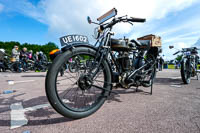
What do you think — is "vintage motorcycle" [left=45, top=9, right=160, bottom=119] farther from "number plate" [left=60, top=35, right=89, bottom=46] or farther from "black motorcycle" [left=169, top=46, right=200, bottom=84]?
"black motorcycle" [left=169, top=46, right=200, bottom=84]

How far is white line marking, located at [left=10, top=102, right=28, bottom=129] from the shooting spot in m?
1.28

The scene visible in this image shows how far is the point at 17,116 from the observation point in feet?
4.89

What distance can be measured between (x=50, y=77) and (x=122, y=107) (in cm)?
115

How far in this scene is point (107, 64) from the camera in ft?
5.44

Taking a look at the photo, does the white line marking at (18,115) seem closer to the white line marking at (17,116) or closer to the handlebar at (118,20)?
the white line marking at (17,116)

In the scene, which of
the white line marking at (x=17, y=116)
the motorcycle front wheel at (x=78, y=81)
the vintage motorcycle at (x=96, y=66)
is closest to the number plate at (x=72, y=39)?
the vintage motorcycle at (x=96, y=66)

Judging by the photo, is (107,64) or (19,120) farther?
(107,64)

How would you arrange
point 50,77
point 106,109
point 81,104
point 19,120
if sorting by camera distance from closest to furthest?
point 50,77, point 19,120, point 106,109, point 81,104

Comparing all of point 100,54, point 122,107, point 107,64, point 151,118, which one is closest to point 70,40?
point 100,54

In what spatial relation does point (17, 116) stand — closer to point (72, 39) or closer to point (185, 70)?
point (72, 39)

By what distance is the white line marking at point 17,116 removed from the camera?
1.28m

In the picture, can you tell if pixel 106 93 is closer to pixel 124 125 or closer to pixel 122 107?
pixel 122 107

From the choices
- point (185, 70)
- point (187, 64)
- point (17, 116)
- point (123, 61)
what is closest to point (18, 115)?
point (17, 116)

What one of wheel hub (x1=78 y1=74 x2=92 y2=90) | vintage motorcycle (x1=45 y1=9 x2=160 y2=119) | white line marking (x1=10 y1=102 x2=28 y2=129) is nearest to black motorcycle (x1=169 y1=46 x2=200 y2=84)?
vintage motorcycle (x1=45 y1=9 x2=160 y2=119)
